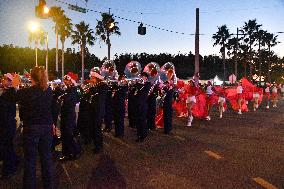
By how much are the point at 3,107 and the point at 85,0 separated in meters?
16.9

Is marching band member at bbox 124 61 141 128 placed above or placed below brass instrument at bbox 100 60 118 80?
below

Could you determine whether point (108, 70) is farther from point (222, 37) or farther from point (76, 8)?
point (222, 37)

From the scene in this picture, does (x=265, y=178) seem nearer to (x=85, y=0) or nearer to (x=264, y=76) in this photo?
(x=85, y=0)

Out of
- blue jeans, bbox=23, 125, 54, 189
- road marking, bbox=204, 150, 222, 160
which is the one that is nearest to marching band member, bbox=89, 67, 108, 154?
road marking, bbox=204, 150, 222, 160

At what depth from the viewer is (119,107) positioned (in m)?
12.7

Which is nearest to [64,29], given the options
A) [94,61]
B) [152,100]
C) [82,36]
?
[82,36]

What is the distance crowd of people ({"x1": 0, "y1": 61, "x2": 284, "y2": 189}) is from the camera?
6.26 meters

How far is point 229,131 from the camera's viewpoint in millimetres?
14266

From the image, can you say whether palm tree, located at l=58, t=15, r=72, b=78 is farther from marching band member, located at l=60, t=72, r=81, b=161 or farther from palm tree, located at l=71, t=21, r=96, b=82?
marching band member, located at l=60, t=72, r=81, b=161

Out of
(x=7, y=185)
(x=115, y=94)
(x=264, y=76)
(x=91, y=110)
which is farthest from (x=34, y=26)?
(x=264, y=76)

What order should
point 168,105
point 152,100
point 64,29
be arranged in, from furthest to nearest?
point 64,29 < point 152,100 < point 168,105

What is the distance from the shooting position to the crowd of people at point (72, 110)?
20.5ft

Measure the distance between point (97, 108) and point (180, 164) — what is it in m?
2.51

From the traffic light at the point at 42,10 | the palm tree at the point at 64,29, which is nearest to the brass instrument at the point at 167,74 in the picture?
the traffic light at the point at 42,10
